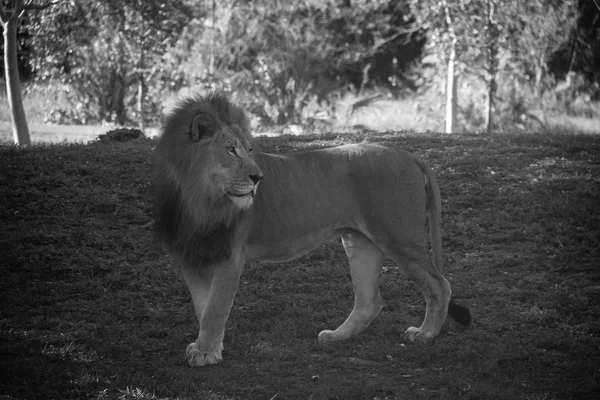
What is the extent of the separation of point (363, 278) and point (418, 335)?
0.52 metres

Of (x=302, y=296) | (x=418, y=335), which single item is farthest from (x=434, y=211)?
(x=302, y=296)

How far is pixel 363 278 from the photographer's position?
5.32 metres

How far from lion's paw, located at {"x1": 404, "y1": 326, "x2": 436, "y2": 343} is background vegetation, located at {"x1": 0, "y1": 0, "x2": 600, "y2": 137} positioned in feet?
26.3

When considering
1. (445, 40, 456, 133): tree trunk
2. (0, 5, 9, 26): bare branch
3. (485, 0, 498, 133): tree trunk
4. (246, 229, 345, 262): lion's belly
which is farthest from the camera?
(445, 40, 456, 133): tree trunk

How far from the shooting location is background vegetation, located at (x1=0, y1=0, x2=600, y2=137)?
1262 cm

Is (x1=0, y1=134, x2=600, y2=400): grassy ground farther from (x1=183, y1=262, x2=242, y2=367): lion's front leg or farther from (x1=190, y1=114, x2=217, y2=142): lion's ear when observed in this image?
(x1=190, y1=114, x2=217, y2=142): lion's ear

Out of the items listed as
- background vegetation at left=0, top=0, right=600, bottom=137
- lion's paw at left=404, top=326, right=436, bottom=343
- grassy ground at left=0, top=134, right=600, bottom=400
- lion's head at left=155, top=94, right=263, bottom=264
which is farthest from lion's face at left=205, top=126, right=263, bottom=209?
background vegetation at left=0, top=0, right=600, bottom=137

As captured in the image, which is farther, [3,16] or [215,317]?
[3,16]

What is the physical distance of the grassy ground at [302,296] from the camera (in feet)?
14.5

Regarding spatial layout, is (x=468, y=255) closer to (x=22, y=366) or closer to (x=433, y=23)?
(x=22, y=366)

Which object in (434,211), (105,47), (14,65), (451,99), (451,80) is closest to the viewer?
(434,211)

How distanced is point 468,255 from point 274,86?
8.19 metres

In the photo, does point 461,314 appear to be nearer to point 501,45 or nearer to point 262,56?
point 501,45

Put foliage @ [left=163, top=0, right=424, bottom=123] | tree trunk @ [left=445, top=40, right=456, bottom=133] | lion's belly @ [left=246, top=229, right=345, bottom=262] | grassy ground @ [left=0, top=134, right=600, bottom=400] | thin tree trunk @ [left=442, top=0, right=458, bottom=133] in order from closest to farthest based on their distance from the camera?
grassy ground @ [left=0, top=134, right=600, bottom=400]
lion's belly @ [left=246, top=229, right=345, bottom=262]
thin tree trunk @ [left=442, top=0, right=458, bottom=133]
tree trunk @ [left=445, top=40, right=456, bottom=133]
foliage @ [left=163, top=0, right=424, bottom=123]
